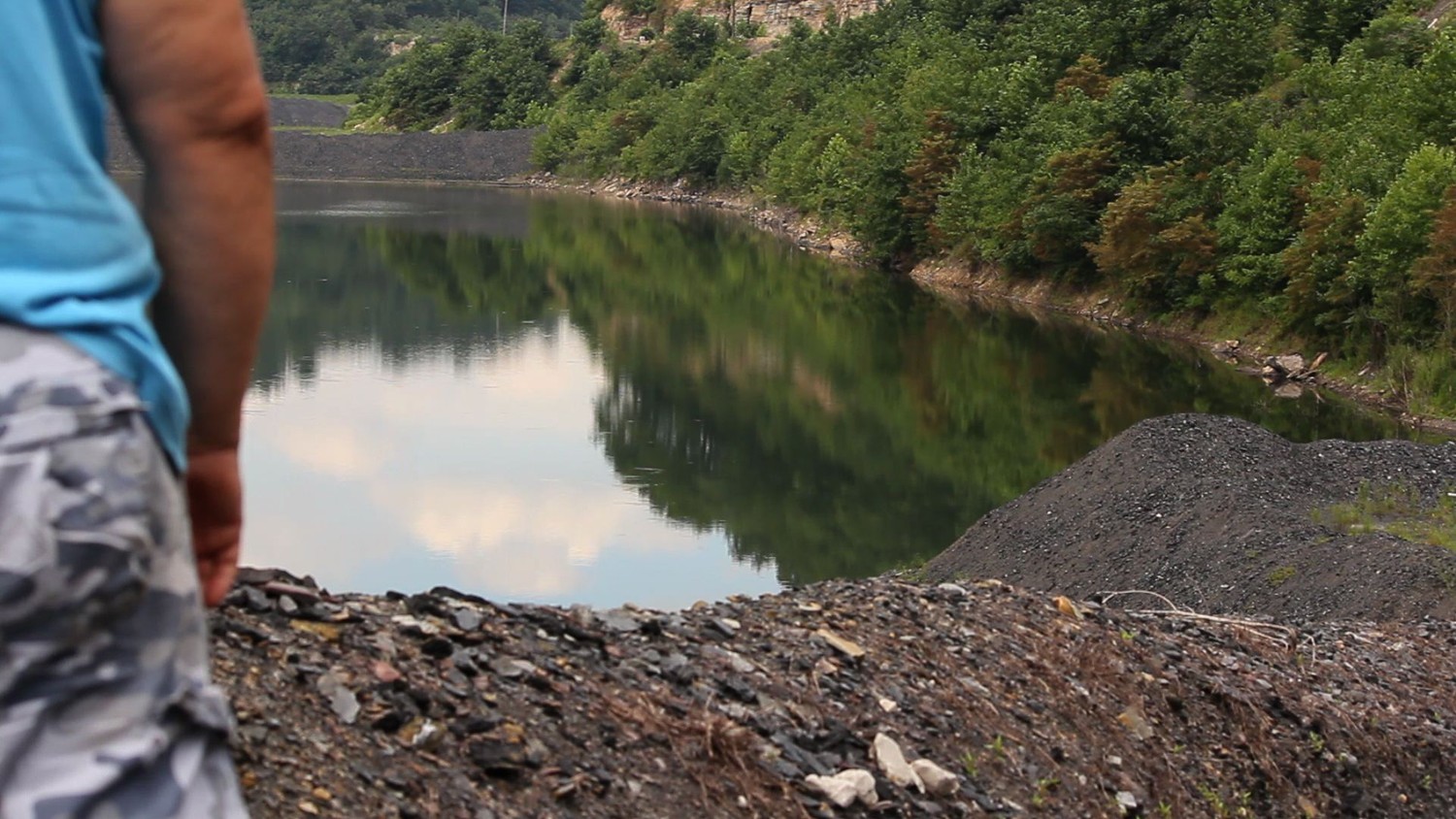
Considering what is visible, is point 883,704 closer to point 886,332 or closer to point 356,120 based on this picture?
point 886,332

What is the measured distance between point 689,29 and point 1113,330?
61545 mm

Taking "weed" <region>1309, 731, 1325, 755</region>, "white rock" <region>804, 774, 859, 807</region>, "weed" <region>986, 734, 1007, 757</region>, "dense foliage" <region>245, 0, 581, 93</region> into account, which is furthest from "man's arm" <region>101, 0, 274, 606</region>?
"dense foliage" <region>245, 0, 581, 93</region>

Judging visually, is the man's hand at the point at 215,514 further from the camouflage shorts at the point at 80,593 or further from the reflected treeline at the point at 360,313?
the reflected treeline at the point at 360,313

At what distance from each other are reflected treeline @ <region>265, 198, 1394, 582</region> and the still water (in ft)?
0.22

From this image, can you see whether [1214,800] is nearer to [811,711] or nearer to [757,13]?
[811,711]

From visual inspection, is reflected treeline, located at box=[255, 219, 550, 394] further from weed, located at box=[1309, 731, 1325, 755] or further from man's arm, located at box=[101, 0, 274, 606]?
man's arm, located at box=[101, 0, 274, 606]

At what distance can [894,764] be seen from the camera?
17.5ft

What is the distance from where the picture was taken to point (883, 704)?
5.74m

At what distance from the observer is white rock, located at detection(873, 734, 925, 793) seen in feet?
17.4

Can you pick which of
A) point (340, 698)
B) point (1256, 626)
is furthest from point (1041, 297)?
point (340, 698)

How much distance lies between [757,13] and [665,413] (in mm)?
77433

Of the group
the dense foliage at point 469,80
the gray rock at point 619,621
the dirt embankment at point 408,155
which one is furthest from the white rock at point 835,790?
the dense foliage at point 469,80

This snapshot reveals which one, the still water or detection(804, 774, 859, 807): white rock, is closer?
detection(804, 774, 859, 807): white rock

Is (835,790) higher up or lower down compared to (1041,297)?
higher up
